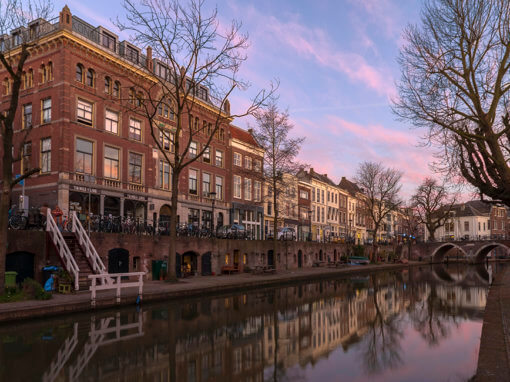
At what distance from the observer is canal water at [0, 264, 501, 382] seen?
735 cm

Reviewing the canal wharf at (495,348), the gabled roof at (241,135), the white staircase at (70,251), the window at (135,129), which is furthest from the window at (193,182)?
the canal wharf at (495,348)

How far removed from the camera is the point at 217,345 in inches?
367

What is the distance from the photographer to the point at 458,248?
7188 cm

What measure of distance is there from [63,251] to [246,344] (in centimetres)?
1106

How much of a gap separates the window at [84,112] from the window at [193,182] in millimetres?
10845

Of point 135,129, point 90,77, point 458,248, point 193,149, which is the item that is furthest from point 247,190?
point 458,248

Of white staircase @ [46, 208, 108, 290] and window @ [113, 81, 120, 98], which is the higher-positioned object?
window @ [113, 81, 120, 98]

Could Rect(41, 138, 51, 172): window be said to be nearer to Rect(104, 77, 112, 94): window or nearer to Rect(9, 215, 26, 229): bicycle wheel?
Rect(104, 77, 112, 94): window

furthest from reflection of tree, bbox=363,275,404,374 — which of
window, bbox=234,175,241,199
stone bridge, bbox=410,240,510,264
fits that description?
stone bridge, bbox=410,240,510,264

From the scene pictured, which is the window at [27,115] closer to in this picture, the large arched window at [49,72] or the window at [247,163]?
the large arched window at [49,72]

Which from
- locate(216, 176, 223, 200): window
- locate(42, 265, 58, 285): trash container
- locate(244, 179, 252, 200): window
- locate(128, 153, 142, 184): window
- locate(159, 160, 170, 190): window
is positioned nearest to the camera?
locate(42, 265, 58, 285): trash container

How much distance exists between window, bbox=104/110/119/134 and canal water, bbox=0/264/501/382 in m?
16.6

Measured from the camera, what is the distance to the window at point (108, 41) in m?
28.4

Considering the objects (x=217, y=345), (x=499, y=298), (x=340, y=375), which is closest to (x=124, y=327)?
(x=217, y=345)
